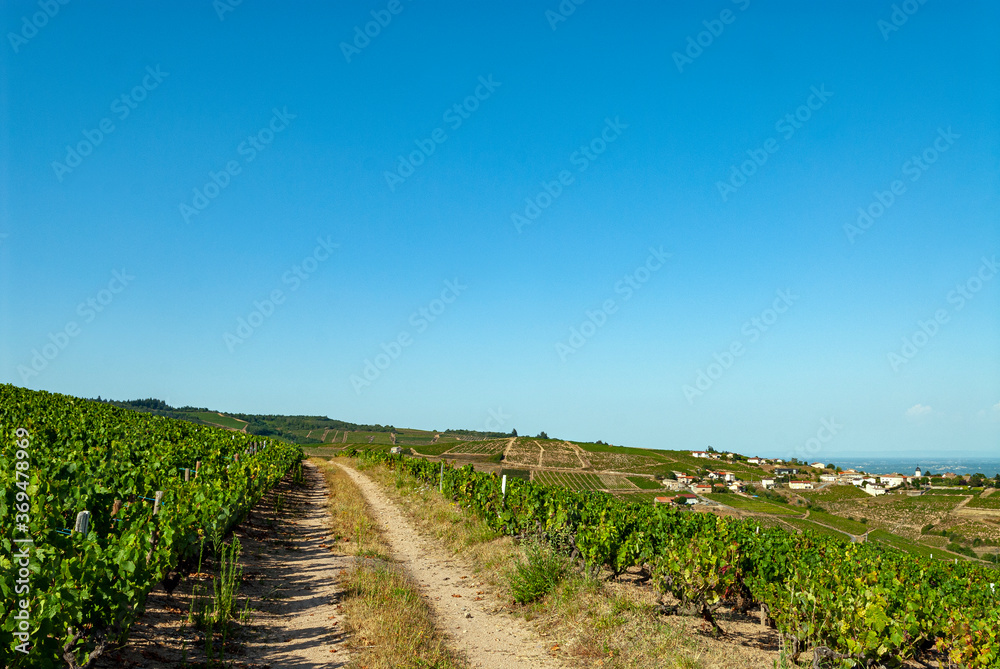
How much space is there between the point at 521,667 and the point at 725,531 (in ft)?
14.0

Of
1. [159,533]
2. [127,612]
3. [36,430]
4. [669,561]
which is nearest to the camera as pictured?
[127,612]

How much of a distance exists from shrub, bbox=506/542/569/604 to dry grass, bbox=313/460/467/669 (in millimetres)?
1577

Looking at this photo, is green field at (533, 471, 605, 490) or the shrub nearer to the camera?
the shrub

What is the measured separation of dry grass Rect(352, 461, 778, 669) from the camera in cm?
660

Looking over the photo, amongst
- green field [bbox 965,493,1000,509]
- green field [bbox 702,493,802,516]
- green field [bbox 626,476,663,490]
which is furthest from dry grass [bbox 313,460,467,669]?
green field [bbox 965,493,1000,509]

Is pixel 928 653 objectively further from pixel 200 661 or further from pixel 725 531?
pixel 200 661

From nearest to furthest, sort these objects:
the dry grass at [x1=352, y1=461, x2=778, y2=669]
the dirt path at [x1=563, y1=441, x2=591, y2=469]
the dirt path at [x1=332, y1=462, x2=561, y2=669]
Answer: the dry grass at [x1=352, y1=461, x2=778, y2=669] → the dirt path at [x1=332, y1=462, x2=561, y2=669] → the dirt path at [x1=563, y1=441, x2=591, y2=469]

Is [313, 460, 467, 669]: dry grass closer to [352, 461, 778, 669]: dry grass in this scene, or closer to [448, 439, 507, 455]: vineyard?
[352, 461, 778, 669]: dry grass

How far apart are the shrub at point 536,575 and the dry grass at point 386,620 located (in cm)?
158

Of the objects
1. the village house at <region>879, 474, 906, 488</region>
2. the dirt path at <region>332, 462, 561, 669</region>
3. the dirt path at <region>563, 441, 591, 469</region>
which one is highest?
the dirt path at <region>332, 462, 561, 669</region>

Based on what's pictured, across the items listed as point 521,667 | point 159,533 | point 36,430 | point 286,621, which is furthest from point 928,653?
point 36,430

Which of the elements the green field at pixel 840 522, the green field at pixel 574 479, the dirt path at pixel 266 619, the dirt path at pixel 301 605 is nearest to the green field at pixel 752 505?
the green field at pixel 840 522

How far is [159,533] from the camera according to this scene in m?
7.32

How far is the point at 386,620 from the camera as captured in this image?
7.41 metres
